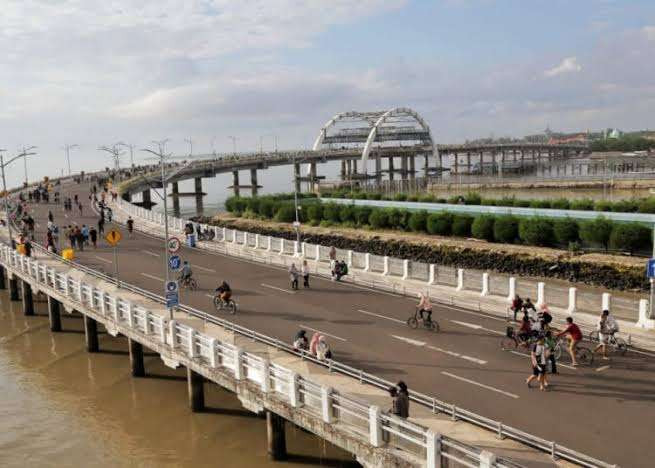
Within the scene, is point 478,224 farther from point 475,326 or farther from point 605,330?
point 605,330

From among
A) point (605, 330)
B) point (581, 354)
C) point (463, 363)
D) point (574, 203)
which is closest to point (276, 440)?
point (463, 363)

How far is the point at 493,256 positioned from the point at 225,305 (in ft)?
82.8

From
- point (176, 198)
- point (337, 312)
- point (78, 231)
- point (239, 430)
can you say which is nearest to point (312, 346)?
point (239, 430)

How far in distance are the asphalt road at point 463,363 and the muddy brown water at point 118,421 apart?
317cm

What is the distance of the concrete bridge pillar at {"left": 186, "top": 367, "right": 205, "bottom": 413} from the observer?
2078 centimetres

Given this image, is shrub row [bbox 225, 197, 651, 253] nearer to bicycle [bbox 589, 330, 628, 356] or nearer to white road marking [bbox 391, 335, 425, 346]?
bicycle [bbox 589, 330, 628, 356]

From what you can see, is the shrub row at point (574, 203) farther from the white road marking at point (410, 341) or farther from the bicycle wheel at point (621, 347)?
the white road marking at point (410, 341)

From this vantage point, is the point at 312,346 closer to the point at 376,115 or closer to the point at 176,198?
the point at 176,198

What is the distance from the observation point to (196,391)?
2095 centimetres

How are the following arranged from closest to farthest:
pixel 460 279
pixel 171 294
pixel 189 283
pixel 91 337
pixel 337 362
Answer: pixel 337 362
pixel 171 294
pixel 460 279
pixel 91 337
pixel 189 283

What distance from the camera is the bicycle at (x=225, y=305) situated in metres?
26.2

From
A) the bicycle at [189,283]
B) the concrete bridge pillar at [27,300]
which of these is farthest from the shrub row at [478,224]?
the concrete bridge pillar at [27,300]

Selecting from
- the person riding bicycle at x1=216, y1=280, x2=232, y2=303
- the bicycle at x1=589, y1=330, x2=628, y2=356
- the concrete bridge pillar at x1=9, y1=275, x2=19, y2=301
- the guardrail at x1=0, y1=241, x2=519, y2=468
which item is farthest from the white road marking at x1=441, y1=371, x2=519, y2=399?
the concrete bridge pillar at x1=9, y1=275, x2=19, y2=301

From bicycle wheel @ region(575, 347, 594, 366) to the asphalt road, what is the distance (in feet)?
0.82
